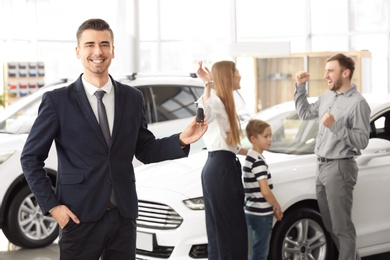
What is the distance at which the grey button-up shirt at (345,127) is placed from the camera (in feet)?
18.7

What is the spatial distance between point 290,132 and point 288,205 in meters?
1.06

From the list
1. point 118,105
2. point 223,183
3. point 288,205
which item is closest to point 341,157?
point 288,205

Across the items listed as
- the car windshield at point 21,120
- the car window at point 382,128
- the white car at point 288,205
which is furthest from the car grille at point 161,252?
the car windshield at point 21,120

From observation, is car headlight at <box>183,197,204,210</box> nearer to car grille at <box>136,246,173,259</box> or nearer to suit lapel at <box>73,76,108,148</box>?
car grille at <box>136,246,173,259</box>

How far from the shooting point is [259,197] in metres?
5.88

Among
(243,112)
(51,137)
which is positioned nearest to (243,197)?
(51,137)

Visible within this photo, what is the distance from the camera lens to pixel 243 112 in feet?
30.2

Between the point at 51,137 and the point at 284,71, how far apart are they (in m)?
15.3

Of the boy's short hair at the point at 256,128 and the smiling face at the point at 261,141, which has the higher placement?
the boy's short hair at the point at 256,128

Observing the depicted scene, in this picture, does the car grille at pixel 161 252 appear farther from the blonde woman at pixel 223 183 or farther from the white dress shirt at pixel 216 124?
the white dress shirt at pixel 216 124

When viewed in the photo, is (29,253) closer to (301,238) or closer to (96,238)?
(301,238)

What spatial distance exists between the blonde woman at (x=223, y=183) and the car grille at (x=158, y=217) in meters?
Answer: 0.26

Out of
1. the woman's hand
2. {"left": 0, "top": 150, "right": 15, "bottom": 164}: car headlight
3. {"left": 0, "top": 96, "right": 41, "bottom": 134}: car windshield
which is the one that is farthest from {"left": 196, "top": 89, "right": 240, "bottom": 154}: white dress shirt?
{"left": 0, "top": 96, "right": 41, "bottom": 134}: car windshield

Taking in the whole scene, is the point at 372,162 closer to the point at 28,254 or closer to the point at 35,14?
the point at 28,254
